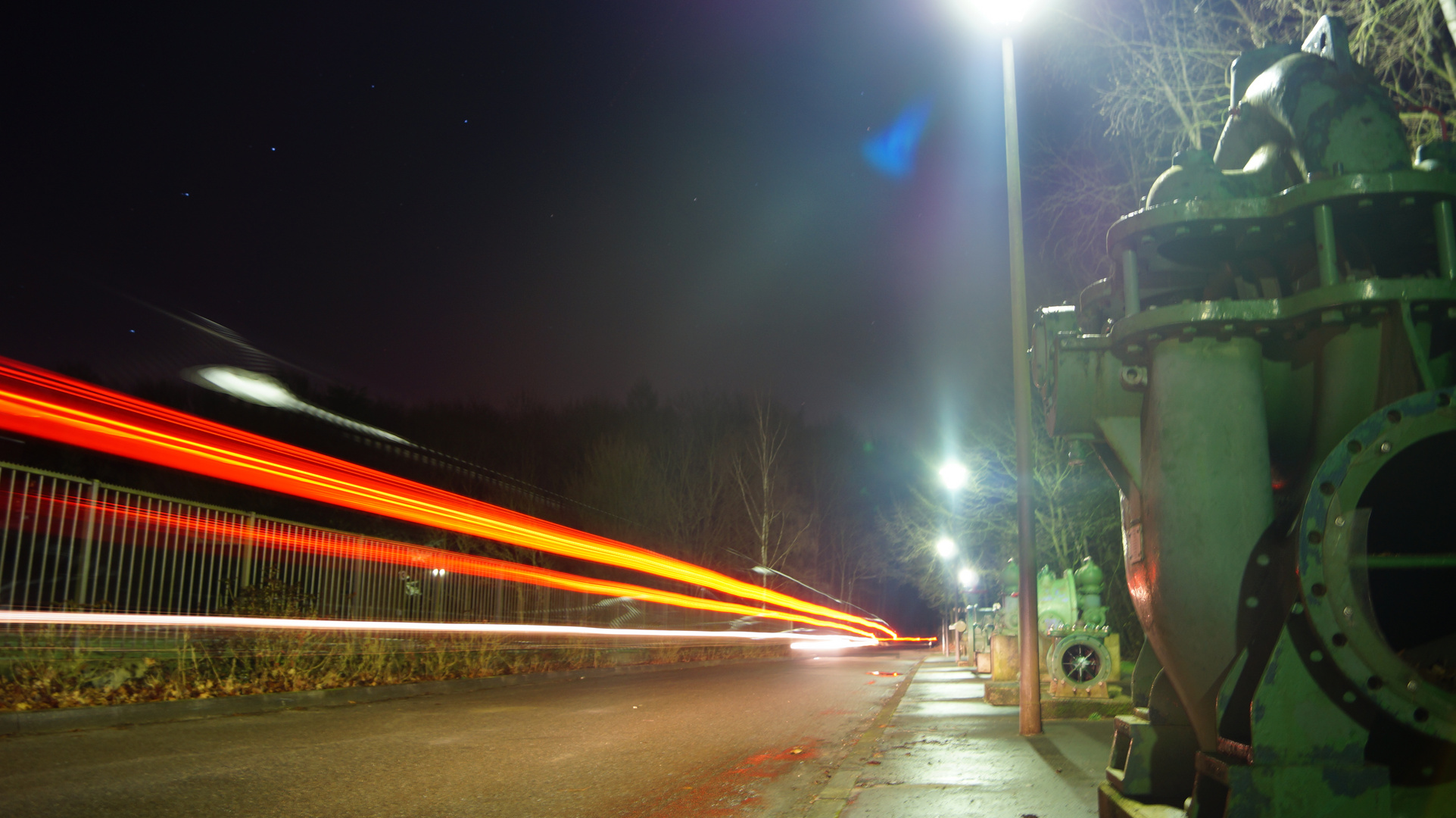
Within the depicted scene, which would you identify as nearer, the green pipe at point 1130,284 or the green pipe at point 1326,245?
the green pipe at point 1326,245

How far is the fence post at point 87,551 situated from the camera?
35.0ft

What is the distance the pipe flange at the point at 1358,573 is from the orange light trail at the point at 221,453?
11059mm

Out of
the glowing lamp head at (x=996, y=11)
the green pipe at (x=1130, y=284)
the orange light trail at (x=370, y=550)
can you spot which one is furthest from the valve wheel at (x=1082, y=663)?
the orange light trail at (x=370, y=550)

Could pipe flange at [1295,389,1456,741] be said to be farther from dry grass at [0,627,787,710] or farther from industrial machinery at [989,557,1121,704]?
dry grass at [0,627,787,710]

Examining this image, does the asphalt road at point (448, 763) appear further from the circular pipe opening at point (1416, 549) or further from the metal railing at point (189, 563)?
the circular pipe opening at point (1416, 549)

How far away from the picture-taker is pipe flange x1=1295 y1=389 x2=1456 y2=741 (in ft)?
7.72

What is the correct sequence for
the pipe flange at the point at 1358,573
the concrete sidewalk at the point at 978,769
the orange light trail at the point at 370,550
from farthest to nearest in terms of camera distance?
the orange light trail at the point at 370,550
the concrete sidewalk at the point at 978,769
the pipe flange at the point at 1358,573

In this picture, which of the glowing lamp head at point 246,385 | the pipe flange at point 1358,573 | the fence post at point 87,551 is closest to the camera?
the pipe flange at point 1358,573

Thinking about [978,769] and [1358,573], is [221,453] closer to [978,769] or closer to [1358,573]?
[978,769]

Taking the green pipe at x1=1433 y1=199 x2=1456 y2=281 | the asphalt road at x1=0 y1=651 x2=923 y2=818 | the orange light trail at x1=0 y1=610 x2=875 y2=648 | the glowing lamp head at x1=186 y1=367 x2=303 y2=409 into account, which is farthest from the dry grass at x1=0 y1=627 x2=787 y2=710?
the glowing lamp head at x1=186 y1=367 x2=303 y2=409

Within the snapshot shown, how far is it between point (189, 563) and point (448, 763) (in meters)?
7.37

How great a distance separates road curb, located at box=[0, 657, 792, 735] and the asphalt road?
12.9 inches

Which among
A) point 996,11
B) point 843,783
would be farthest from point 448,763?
point 996,11

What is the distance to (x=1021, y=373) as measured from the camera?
9523 mm
